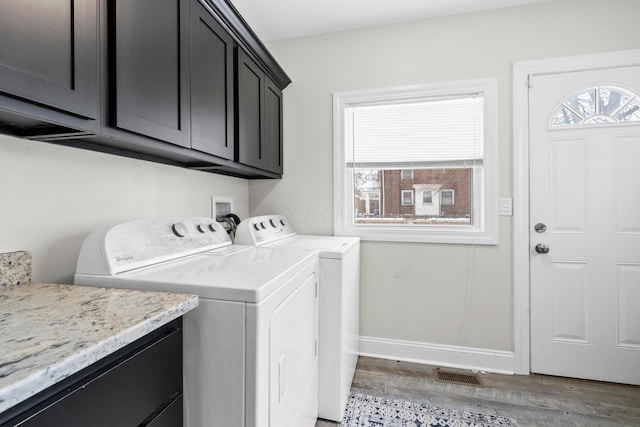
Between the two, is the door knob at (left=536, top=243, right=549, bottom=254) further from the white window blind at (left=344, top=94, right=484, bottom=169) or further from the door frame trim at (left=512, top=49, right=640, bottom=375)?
the white window blind at (left=344, top=94, right=484, bottom=169)

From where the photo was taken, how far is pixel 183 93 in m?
1.27

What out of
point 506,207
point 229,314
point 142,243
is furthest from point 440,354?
point 142,243

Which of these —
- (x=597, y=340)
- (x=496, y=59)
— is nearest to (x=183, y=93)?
(x=496, y=59)

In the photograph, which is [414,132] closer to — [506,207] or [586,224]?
[506,207]

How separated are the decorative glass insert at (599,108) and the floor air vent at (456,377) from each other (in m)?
1.83

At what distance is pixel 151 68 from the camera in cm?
110

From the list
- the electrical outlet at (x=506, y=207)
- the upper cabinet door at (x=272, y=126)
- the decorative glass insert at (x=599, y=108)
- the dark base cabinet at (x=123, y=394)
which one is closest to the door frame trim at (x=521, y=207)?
the electrical outlet at (x=506, y=207)

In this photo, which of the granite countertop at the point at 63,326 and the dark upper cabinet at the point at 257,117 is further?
the dark upper cabinet at the point at 257,117

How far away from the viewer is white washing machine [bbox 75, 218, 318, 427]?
87 centimetres

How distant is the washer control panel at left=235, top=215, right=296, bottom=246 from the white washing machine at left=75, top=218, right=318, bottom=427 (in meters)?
0.46

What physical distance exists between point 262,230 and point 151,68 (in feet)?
3.79

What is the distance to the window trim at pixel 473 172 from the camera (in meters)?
2.13

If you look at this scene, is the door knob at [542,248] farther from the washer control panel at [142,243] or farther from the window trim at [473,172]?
the washer control panel at [142,243]

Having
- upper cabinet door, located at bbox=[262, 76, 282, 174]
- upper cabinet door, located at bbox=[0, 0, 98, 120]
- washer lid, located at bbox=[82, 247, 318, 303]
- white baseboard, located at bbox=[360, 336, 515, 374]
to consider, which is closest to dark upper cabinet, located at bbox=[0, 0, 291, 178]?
upper cabinet door, located at bbox=[0, 0, 98, 120]
